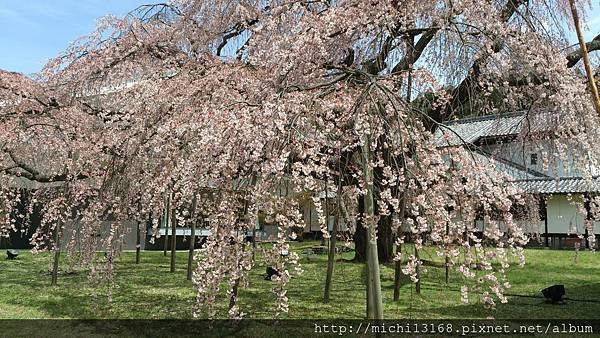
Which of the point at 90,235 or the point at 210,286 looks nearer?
the point at 210,286

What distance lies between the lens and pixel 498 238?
4098 millimetres

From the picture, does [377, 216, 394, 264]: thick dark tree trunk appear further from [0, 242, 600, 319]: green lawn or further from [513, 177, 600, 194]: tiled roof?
[513, 177, 600, 194]: tiled roof

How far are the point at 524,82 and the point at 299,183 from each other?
468 cm

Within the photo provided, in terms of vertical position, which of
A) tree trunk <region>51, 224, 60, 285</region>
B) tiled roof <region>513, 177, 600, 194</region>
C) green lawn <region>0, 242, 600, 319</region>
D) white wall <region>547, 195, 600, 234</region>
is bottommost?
green lawn <region>0, 242, 600, 319</region>

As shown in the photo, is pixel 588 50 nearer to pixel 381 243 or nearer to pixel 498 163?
pixel 498 163

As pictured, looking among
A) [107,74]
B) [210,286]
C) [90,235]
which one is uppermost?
[107,74]

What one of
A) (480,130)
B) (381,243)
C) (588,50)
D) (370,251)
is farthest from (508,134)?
(480,130)

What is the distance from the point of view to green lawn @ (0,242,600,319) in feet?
22.6

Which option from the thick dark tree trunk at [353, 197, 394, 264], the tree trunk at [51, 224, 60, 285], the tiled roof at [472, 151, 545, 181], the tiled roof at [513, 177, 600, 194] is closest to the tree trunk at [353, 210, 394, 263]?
the thick dark tree trunk at [353, 197, 394, 264]

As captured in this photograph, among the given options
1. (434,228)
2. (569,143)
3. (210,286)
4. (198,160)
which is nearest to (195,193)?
(198,160)

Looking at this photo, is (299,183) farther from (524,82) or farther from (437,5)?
(524,82)

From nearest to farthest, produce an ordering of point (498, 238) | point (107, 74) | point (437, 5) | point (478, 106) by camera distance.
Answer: point (498, 238)
point (437, 5)
point (478, 106)
point (107, 74)

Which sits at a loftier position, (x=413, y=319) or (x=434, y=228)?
(x=434, y=228)

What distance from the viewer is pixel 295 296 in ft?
26.1
